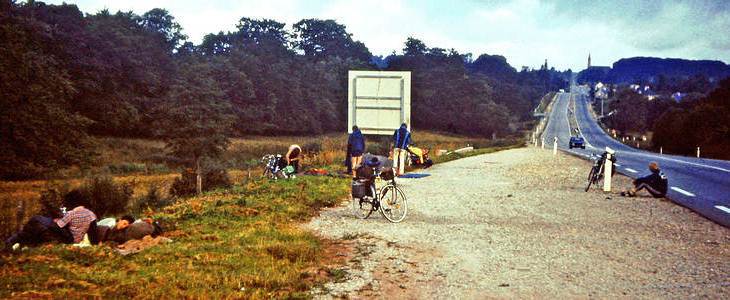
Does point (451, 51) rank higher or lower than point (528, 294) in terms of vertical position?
higher

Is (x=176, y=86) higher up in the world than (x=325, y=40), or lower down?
lower down

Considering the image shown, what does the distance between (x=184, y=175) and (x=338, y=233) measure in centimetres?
1777

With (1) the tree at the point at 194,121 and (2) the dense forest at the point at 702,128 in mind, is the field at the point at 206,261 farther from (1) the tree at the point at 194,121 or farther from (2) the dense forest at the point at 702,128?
(2) the dense forest at the point at 702,128

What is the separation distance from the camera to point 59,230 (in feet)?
27.7

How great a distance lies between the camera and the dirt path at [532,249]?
5.91 metres

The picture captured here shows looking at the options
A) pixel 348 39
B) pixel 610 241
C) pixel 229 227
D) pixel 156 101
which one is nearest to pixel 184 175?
pixel 229 227

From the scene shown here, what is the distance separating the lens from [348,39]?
416 feet

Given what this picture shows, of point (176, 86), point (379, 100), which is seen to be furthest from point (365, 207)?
point (176, 86)

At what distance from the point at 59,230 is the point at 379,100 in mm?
11549

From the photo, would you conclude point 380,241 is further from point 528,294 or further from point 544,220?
point 544,220

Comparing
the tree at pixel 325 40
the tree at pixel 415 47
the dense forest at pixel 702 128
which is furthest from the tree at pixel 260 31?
the dense forest at pixel 702 128

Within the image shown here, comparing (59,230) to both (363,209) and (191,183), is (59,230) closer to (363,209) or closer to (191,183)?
(363,209)

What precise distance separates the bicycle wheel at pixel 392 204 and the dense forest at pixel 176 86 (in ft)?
92.9

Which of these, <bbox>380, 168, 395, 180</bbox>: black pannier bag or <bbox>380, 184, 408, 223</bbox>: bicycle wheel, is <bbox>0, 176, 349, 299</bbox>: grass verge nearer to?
<bbox>380, 184, 408, 223</bbox>: bicycle wheel
